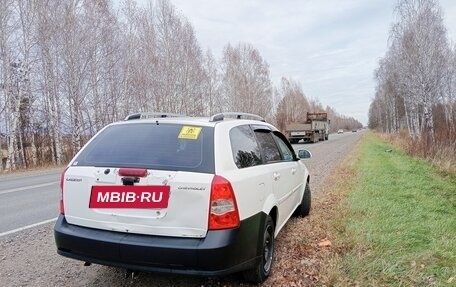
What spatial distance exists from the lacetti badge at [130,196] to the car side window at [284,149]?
7.64ft

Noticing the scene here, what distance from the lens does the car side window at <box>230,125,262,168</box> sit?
3389 mm

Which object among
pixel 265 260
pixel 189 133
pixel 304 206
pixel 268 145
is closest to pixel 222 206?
pixel 189 133

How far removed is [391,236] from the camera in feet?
15.2

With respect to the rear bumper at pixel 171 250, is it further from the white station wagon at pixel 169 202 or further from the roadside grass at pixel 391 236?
the roadside grass at pixel 391 236

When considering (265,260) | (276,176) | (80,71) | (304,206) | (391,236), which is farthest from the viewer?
(80,71)

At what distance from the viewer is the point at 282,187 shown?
4.33 metres

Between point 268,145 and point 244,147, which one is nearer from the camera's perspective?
point 244,147

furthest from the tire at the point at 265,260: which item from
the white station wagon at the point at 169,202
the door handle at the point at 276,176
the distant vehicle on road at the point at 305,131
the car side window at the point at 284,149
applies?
the distant vehicle on road at the point at 305,131

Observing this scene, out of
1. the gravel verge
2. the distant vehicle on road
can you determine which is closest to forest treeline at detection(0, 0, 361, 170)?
the distant vehicle on road

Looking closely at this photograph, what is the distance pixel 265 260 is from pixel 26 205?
19.6ft

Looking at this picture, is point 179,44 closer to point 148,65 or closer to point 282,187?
point 148,65

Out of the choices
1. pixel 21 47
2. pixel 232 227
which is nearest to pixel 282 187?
pixel 232 227

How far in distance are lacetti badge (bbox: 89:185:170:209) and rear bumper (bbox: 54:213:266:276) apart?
0.25 meters

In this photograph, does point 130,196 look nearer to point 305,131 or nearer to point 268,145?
point 268,145
